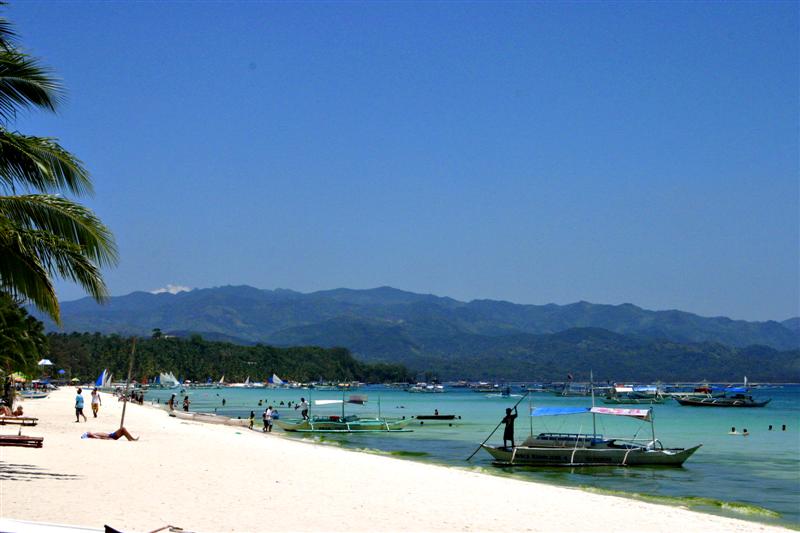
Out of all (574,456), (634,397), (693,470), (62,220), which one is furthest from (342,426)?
(634,397)

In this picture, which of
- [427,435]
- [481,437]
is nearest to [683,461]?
[481,437]

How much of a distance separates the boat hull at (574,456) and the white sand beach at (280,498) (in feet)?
20.5

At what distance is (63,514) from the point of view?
1228 cm

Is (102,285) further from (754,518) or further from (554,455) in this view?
(554,455)

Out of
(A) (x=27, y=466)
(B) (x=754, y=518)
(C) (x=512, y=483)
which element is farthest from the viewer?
(C) (x=512, y=483)

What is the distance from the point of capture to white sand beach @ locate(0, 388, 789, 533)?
13.1m

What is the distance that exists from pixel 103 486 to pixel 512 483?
36.5ft

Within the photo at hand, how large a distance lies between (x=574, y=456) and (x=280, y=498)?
1654 cm

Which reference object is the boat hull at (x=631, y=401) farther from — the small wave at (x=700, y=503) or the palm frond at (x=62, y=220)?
the palm frond at (x=62, y=220)

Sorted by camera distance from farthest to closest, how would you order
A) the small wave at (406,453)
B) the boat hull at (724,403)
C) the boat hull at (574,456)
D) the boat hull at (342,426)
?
the boat hull at (724,403), the boat hull at (342,426), the small wave at (406,453), the boat hull at (574,456)

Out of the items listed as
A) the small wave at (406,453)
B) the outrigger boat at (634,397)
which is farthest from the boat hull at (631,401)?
the small wave at (406,453)

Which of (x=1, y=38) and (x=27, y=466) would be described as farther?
(x=27, y=466)

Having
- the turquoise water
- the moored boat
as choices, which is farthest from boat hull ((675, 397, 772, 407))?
the moored boat

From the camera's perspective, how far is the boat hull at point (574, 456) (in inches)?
1161
